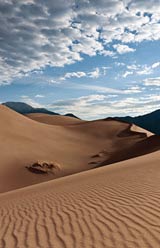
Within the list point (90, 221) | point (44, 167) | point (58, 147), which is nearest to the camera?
point (90, 221)

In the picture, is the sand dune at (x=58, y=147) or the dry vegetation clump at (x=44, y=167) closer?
the sand dune at (x=58, y=147)

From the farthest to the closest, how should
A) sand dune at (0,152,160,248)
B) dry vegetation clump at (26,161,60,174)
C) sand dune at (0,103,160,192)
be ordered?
dry vegetation clump at (26,161,60,174)
sand dune at (0,103,160,192)
sand dune at (0,152,160,248)

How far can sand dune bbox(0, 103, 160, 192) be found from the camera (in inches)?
877

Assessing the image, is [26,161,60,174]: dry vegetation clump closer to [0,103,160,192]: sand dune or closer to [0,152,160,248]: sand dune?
[0,103,160,192]: sand dune

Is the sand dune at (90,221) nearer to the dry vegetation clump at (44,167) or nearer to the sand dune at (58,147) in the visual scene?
the sand dune at (58,147)

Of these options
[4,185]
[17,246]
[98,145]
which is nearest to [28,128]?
[98,145]

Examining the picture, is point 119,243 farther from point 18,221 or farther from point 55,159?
point 55,159

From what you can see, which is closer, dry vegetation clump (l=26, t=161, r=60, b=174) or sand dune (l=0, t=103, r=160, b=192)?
sand dune (l=0, t=103, r=160, b=192)

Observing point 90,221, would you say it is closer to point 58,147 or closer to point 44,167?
point 44,167

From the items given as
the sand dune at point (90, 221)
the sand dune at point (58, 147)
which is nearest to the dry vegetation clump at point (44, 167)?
the sand dune at point (58, 147)

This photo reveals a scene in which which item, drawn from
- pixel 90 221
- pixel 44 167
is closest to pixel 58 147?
pixel 44 167

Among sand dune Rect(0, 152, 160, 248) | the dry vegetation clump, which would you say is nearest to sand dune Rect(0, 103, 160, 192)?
the dry vegetation clump

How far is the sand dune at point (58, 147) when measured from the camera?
877 inches

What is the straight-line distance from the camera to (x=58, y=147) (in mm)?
→ 30203
